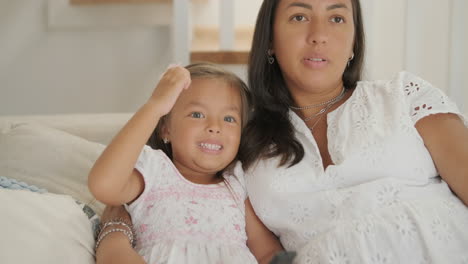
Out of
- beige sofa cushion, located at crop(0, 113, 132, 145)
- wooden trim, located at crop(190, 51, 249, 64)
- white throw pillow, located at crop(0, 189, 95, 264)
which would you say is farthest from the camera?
wooden trim, located at crop(190, 51, 249, 64)

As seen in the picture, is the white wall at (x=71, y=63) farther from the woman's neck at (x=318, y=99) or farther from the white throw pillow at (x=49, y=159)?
the woman's neck at (x=318, y=99)

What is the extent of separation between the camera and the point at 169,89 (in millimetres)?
1241

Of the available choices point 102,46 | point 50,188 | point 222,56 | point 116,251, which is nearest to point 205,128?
point 116,251

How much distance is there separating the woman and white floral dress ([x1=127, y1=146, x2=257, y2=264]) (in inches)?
3.8

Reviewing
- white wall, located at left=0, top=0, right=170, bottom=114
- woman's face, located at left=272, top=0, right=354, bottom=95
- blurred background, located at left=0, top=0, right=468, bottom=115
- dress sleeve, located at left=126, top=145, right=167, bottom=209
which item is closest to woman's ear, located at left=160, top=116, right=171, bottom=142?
dress sleeve, located at left=126, top=145, right=167, bottom=209

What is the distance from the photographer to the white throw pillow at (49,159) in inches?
58.9

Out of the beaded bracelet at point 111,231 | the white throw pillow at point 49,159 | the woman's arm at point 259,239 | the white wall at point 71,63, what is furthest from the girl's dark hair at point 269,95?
the white wall at point 71,63

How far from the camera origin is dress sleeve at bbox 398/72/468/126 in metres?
1.31

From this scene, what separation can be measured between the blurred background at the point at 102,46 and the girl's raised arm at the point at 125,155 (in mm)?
1375

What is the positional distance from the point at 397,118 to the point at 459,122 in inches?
5.5

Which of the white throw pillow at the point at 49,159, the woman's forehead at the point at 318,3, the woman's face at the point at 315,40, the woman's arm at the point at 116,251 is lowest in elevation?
the woman's arm at the point at 116,251

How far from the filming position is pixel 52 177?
1519mm

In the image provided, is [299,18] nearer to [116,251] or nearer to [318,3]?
[318,3]

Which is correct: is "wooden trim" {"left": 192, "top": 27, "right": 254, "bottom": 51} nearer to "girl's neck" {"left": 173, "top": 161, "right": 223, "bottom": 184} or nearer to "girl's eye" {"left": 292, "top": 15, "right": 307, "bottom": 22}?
"girl's eye" {"left": 292, "top": 15, "right": 307, "bottom": 22}
